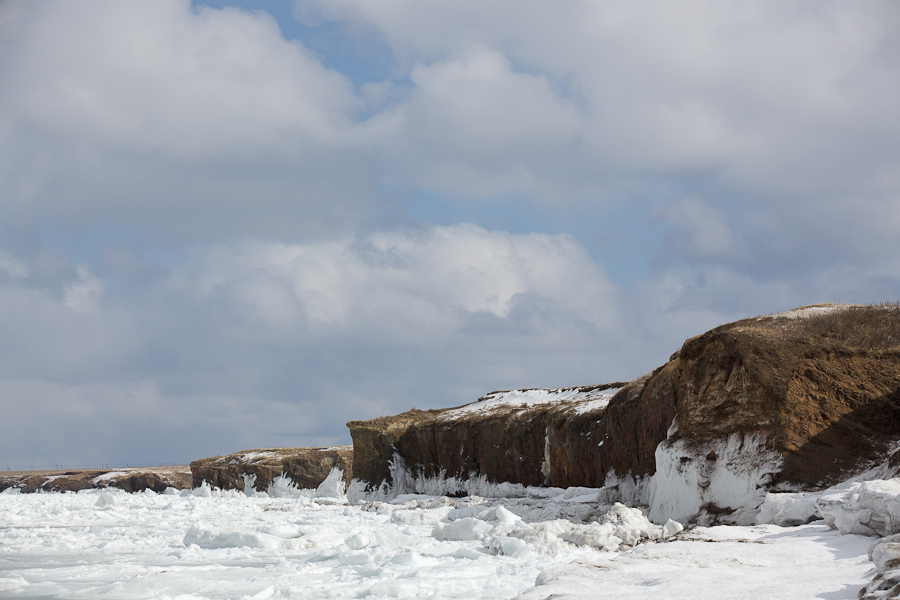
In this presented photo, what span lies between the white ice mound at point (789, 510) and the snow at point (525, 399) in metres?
18.4

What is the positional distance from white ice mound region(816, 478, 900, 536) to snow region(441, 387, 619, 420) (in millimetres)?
20979

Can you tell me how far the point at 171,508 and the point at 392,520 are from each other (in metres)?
16.3

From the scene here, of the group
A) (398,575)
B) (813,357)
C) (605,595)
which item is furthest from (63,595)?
(813,357)

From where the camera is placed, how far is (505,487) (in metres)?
34.2

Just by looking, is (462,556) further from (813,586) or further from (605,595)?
(813,586)

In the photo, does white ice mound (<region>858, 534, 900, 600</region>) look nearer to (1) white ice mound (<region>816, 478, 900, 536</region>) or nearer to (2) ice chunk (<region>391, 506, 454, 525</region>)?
(1) white ice mound (<region>816, 478, 900, 536</region>)

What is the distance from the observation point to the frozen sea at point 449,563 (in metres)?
7.68

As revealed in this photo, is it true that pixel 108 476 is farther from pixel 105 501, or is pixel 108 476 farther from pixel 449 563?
pixel 449 563

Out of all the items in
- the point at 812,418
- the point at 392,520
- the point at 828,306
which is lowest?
the point at 392,520

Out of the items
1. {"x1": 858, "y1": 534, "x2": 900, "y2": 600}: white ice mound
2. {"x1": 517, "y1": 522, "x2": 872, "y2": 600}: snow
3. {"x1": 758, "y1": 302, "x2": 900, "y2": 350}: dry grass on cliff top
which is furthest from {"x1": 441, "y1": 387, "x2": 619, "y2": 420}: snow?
{"x1": 858, "y1": 534, "x2": 900, "y2": 600}: white ice mound

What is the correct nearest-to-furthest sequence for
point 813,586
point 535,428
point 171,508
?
point 813,586, point 535,428, point 171,508

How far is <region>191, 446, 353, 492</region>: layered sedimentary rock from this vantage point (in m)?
60.4

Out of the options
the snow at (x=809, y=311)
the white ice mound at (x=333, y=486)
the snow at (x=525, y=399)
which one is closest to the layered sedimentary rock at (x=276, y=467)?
the white ice mound at (x=333, y=486)

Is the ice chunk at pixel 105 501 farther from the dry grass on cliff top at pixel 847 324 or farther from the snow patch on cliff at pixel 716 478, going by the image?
the dry grass on cliff top at pixel 847 324
